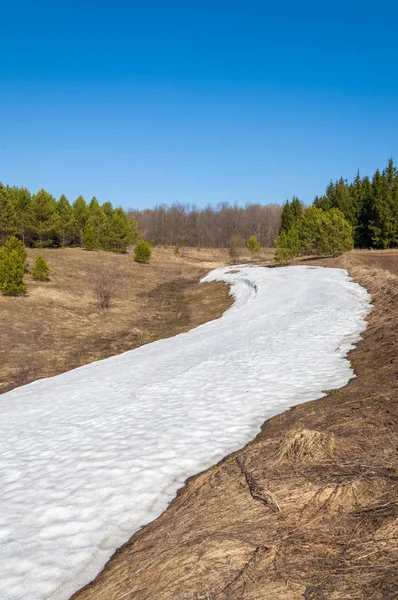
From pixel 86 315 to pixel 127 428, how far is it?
57.5 ft

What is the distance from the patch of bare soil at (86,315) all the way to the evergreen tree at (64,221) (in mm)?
11058

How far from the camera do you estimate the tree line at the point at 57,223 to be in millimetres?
44500

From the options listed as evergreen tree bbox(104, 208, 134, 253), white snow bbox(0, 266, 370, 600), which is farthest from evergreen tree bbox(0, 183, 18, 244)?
white snow bbox(0, 266, 370, 600)

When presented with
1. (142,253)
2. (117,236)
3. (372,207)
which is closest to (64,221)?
(117,236)

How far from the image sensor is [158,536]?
3.86m

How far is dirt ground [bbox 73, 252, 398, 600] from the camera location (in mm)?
2723

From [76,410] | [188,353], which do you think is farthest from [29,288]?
[76,410]

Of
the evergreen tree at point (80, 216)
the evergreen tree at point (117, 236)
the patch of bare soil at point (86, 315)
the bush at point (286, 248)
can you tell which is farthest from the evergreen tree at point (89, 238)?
the bush at point (286, 248)

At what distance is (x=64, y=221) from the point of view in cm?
5247

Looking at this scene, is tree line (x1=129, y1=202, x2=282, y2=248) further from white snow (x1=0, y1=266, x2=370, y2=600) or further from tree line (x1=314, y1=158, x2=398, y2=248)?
white snow (x1=0, y1=266, x2=370, y2=600)

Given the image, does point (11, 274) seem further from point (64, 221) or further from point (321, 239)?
point (64, 221)

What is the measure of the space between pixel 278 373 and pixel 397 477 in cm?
534

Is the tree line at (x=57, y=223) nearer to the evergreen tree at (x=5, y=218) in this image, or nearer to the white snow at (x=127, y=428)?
the evergreen tree at (x=5, y=218)

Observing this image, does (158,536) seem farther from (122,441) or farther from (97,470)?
(122,441)
